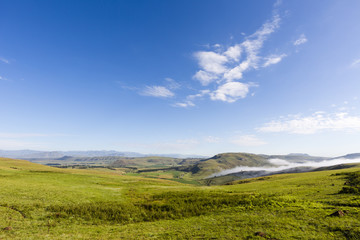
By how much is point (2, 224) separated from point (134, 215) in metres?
18.9

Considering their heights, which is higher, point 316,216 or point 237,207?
point 316,216

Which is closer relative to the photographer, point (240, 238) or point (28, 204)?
point (240, 238)

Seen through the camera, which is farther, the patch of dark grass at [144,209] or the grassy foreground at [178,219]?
the patch of dark grass at [144,209]

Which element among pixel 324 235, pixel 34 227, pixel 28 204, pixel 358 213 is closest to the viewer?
pixel 324 235

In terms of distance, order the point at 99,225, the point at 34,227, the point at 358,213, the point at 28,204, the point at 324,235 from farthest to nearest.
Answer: the point at 28,204 < the point at 99,225 < the point at 34,227 < the point at 358,213 < the point at 324,235

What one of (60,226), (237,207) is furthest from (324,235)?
(60,226)

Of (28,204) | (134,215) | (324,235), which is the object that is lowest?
(134,215)

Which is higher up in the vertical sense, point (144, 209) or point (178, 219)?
point (178, 219)

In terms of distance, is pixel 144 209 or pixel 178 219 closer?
pixel 178 219

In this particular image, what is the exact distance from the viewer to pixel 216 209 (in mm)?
32656

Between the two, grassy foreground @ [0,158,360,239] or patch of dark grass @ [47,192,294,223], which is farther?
patch of dark grass @ [47,192,294,223]

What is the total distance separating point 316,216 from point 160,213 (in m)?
25.6

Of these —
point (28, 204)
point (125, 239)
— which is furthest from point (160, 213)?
point (28, 204)

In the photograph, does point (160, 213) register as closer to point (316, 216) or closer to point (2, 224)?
point (2, 224)
